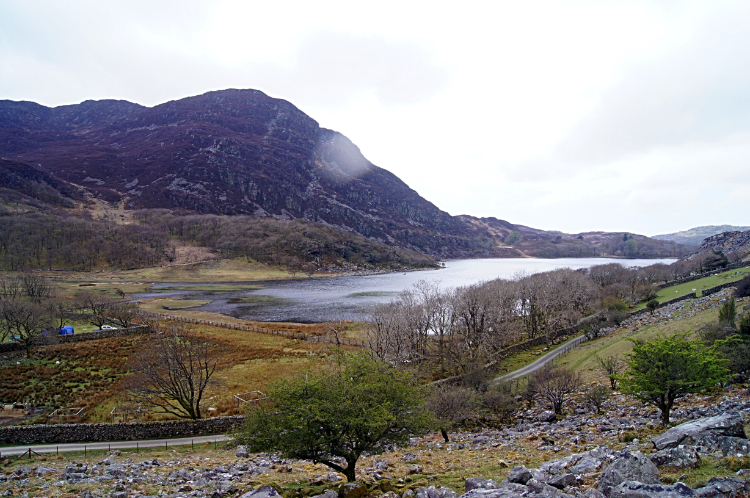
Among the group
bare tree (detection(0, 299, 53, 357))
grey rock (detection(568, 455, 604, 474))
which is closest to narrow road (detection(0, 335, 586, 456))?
grey rock (detection(568, 455, 604, 474))

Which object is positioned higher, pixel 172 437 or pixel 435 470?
pixel 435 470

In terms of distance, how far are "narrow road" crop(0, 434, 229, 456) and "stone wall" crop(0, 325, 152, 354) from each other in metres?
31.9

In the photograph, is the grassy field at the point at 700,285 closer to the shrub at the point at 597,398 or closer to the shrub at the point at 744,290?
the shrub at the point at 744,290

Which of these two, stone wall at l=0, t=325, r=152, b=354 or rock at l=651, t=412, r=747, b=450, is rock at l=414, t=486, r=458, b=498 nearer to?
rock at l=651, t=412, r=747, b=450

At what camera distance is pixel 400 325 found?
4794cm

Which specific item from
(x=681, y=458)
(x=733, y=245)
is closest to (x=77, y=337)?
(x=681, y=458)

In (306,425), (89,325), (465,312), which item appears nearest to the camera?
(306,425)

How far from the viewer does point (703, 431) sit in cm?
1106

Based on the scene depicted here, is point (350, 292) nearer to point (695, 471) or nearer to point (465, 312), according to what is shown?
point (465, 312)

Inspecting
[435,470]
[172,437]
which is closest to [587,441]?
[435,470]

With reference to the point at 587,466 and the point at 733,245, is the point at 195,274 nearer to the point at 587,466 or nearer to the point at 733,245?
the point at 587,466

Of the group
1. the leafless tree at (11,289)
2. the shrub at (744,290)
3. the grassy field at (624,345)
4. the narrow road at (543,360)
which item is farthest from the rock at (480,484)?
the leafless tree at (11,289)

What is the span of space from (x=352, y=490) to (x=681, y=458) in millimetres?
10321

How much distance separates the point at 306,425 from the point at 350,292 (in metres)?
114
